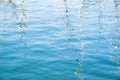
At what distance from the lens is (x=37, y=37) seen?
1181cm

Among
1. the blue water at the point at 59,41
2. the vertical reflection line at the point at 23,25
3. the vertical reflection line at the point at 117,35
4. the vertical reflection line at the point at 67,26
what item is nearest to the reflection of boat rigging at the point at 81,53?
the blue water at the point at 59,41

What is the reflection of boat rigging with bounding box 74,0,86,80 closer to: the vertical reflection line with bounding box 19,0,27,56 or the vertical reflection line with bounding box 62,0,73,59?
the vertical reflection line with bounding box 62,0,73,59

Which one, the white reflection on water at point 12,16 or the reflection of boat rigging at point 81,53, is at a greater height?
the white reflection on water at point 12,16

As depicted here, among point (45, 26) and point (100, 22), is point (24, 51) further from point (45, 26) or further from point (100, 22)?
point (100, 22)

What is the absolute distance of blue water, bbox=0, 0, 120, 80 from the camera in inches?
362

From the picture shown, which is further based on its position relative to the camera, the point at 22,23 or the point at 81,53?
the point at 22,23

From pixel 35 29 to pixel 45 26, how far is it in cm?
64

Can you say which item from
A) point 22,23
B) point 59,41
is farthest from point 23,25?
point 59,41

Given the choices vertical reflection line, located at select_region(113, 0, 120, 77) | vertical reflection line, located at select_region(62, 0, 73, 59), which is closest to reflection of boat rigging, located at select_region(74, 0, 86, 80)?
vertical reflection line, located at select_region(62, 0, 73, 59)

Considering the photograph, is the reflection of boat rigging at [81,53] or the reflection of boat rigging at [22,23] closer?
the reflection of boat rigging at [81,53]

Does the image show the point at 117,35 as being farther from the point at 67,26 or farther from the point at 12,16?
the point at 12,16

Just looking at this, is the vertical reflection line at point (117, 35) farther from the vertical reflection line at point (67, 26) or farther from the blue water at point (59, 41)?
the vertical reflection line at point (67, 26)

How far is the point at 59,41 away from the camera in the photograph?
11398 mm

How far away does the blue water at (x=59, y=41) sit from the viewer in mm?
9203
